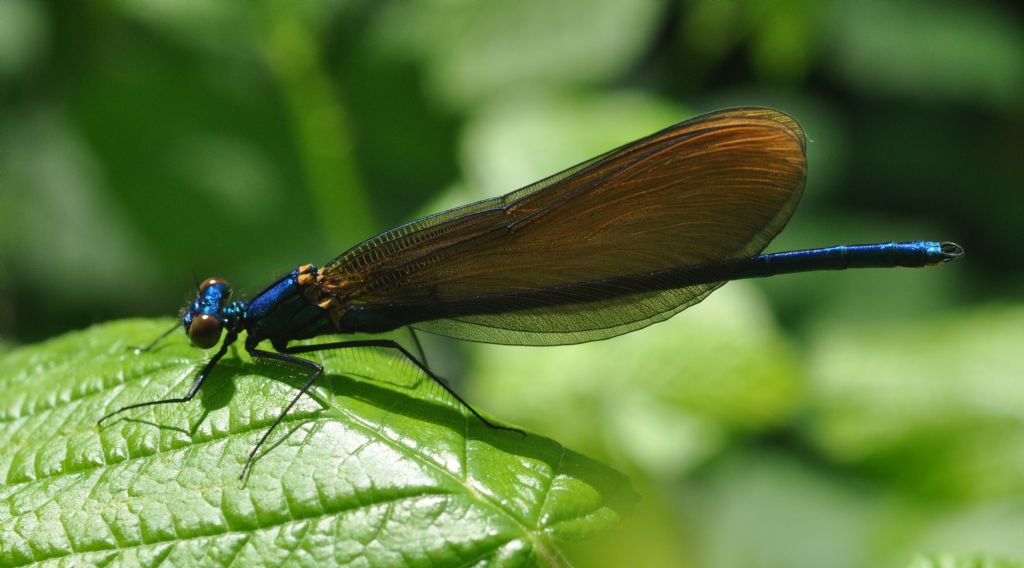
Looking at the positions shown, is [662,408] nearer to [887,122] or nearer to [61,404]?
[61,404]

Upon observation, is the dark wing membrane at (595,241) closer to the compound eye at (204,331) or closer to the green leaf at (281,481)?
the compound eye at (204,331)

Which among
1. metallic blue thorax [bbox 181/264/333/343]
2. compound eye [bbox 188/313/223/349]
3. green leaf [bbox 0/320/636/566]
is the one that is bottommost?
green leaf [bbox 0/320/636/566]

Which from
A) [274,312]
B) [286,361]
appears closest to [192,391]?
[286,361]

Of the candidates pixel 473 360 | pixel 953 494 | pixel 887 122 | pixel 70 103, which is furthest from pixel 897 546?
pixel 70 103

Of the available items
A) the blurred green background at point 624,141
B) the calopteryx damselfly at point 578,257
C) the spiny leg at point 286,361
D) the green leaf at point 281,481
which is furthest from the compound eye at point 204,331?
the blurred green background at point 624,141

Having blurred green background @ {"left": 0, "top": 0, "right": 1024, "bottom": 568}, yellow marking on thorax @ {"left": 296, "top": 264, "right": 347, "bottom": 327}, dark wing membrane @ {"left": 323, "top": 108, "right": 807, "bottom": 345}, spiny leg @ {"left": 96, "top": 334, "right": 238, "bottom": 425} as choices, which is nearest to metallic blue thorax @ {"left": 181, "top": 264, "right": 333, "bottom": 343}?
yellow marking on thorax @ {"left": 296, "top": 264, "right": 347, "bottom": 327}

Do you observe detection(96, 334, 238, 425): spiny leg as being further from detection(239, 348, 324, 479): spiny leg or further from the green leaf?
detection(239, 348, 324, 479): spiny leg
